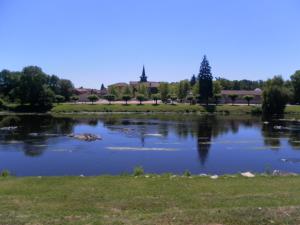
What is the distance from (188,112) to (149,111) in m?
10.0

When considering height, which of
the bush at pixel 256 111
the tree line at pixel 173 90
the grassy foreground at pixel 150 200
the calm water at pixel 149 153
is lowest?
the calm water at pixel 149 153

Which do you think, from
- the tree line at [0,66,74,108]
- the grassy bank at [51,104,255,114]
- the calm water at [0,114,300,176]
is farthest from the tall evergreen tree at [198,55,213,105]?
the calm water at [0,114,300,176]

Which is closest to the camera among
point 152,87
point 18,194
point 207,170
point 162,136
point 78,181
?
point 18,194

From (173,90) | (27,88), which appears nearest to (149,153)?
(27,88)

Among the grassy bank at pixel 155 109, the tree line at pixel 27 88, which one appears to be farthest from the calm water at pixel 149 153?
the tree line at pixel 27 88

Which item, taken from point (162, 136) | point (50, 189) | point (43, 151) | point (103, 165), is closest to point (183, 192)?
point (50, 189)

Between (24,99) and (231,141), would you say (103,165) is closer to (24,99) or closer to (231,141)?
(231,141)

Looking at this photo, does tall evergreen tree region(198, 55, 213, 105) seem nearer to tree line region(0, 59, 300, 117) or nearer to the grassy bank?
tree line region(0, 59, 300, 117)

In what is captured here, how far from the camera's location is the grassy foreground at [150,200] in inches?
423

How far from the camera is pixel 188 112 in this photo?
4237 inches

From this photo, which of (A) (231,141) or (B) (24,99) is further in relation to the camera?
(B) (24,99)

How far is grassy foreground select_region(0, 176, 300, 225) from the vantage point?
10.7m

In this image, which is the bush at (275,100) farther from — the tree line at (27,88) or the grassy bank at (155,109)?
the tree line at (27,88)

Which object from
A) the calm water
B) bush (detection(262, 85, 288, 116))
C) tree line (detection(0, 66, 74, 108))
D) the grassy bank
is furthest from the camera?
tree line (detection(0, 66, 74, 108))
